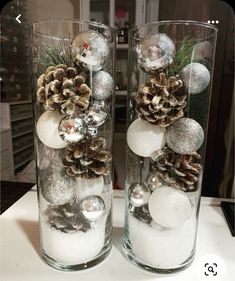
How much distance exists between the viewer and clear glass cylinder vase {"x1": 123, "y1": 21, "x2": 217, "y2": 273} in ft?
1.15

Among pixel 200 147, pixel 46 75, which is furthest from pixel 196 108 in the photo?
pixel 46 75

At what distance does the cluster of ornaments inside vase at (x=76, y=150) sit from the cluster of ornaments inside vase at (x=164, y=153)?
48 millimetres

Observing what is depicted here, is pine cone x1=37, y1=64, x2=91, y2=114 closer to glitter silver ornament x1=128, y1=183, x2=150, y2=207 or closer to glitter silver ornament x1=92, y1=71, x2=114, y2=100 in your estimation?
glitter silver ornament x1=92, y1=71, x2=114, y2=100

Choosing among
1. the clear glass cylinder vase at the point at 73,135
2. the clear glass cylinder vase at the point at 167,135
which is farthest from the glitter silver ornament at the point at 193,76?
the clear glass cylinder vase at the point at 73,135

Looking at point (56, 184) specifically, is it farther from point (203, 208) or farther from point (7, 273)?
point (203, 208)

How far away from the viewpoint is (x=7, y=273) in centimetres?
40

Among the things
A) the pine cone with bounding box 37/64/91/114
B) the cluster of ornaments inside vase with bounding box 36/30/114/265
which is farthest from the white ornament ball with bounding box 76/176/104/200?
the pine cone with bounding box 37/64/91/114

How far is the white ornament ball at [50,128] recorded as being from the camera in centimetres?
37

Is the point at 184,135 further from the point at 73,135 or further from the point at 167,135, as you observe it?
the point at 73,135

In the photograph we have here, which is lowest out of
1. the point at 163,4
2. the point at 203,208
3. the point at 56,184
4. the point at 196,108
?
the point at 203,208

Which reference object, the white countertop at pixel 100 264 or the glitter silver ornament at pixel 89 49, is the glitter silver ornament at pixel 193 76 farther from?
the white countertop at pixel 100 264

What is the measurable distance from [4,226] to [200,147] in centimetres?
38

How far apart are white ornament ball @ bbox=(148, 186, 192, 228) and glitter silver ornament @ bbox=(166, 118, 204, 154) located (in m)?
0.06

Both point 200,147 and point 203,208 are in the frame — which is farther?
point 203,208
